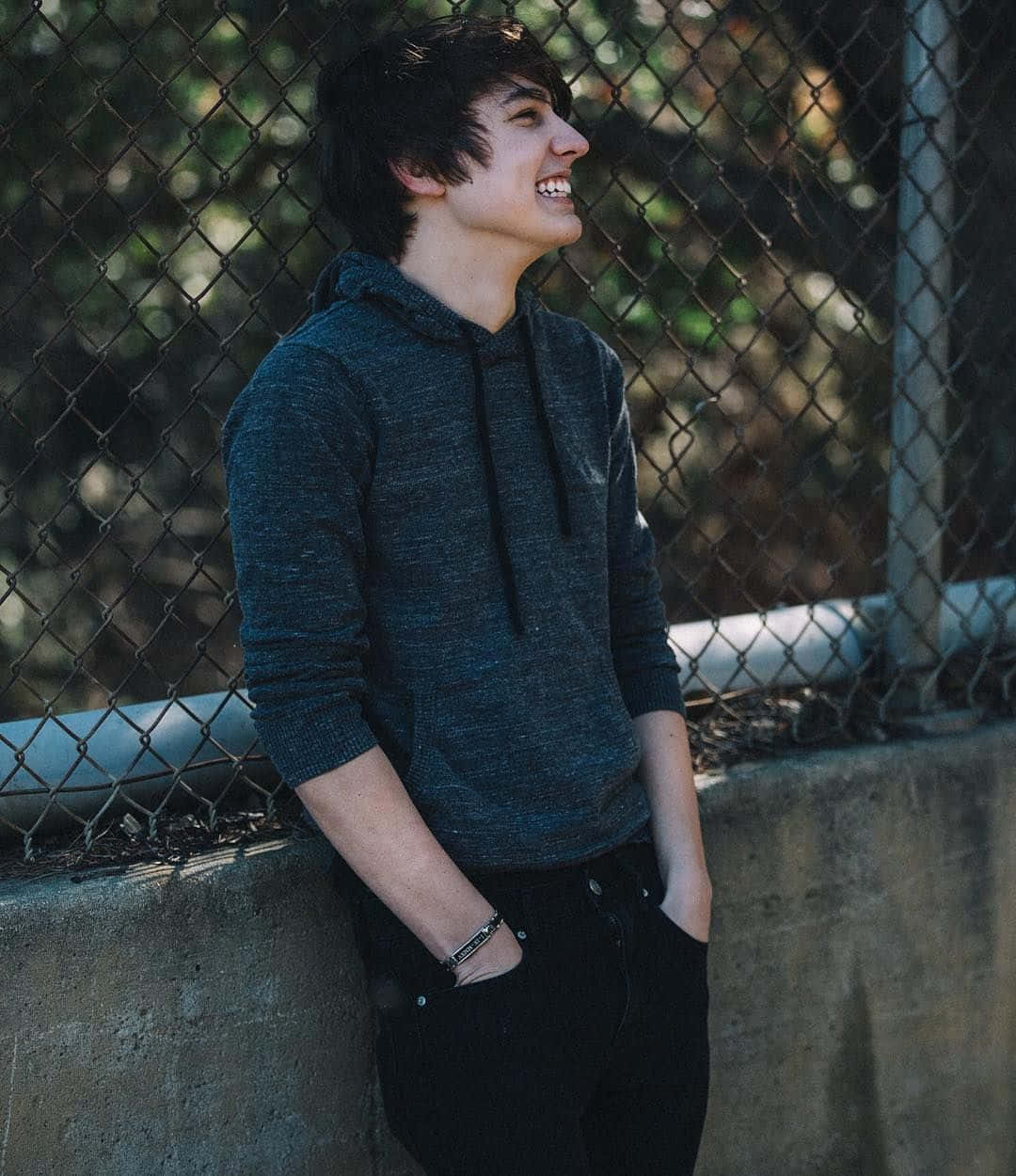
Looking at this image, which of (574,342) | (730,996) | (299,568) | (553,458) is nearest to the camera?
(299,568)

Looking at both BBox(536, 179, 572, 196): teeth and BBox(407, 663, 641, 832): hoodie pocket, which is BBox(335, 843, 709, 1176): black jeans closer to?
BBox(407, 663, 641, 832): hoodie pocket

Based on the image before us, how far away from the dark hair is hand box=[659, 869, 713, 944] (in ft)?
3.23

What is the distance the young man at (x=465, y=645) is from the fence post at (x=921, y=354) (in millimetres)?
1030

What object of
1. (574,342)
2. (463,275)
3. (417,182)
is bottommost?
(574,342)

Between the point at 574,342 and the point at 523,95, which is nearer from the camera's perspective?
the point at 523,95

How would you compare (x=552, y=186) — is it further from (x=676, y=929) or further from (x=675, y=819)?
(x=676, y=929)

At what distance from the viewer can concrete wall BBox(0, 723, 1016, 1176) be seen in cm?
204

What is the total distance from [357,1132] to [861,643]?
141 centimetres

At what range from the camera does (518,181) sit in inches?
73.7

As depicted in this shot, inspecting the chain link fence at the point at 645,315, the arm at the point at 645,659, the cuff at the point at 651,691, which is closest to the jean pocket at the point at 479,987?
the arm at the point at 645,659

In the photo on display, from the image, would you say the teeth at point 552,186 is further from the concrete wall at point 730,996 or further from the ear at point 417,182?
the concrete wall at point 730,996

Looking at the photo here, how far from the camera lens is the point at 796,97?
4.43 metres

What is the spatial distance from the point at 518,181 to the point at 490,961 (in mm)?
1035

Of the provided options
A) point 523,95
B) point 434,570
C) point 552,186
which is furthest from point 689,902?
point 523,95
